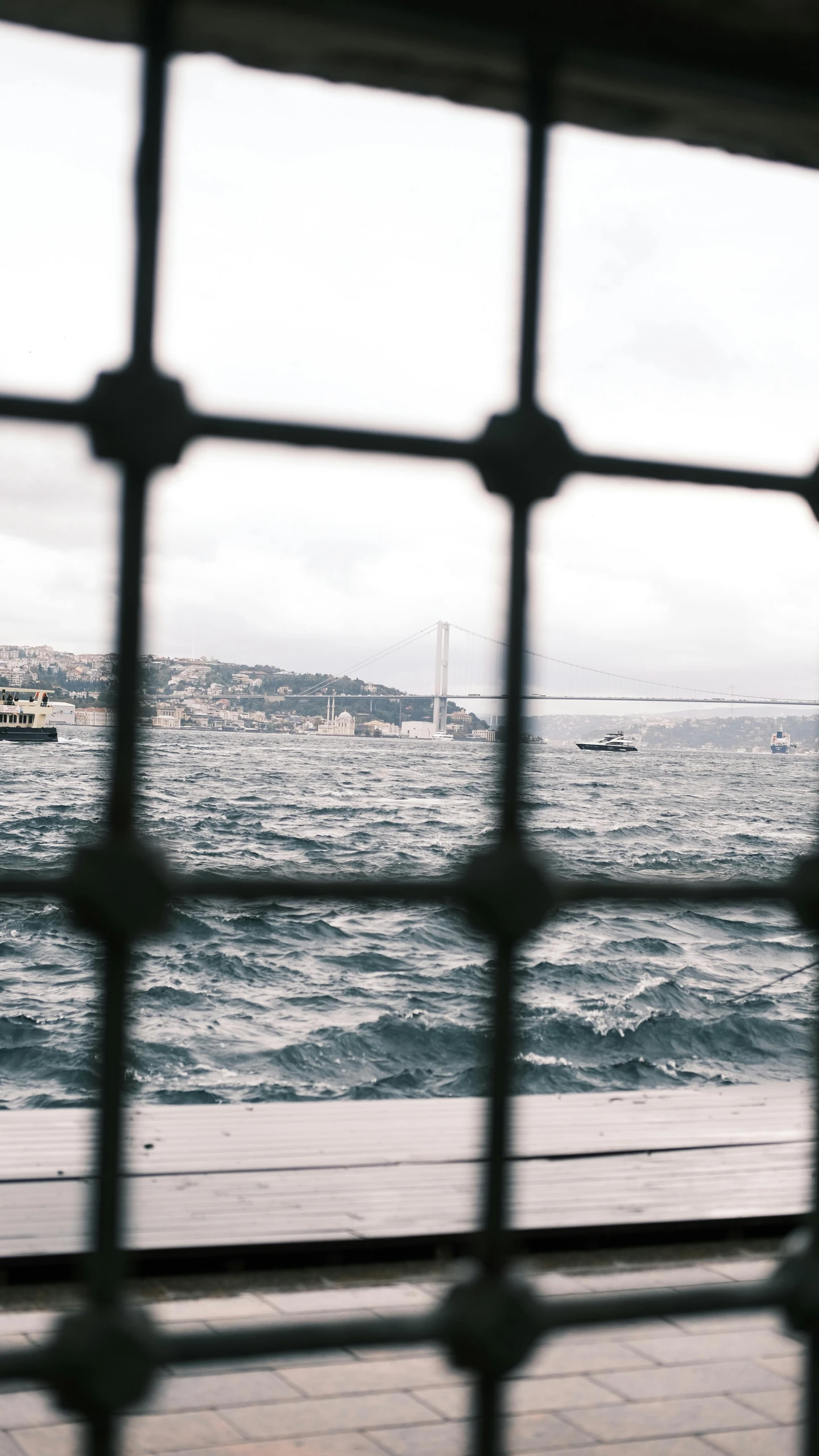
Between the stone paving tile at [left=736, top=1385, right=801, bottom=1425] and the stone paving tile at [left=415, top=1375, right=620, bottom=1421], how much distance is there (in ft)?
0.67

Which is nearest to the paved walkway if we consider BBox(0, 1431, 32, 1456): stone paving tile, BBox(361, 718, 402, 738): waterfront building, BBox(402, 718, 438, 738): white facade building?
BBox(0, 1431, 32, 1456): stone paving tile

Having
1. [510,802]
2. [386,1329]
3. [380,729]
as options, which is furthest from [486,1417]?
[380,729]

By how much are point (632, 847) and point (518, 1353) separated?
26.1 metres

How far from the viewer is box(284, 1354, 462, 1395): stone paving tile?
211cm

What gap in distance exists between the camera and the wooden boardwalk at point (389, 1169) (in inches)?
110

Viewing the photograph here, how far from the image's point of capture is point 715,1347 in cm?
229

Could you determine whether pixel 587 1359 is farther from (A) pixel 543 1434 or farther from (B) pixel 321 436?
(B) pixel 321 436

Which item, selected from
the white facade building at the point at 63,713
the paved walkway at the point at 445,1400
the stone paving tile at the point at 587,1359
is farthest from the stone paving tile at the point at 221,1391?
the white facade building at the point at 63,713

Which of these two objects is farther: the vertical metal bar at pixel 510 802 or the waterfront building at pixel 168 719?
the waterfront building at pixel 168 719

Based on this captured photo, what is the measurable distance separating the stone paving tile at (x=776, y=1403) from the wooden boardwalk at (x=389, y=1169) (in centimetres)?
51

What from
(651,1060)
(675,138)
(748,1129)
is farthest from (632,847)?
(675,138)

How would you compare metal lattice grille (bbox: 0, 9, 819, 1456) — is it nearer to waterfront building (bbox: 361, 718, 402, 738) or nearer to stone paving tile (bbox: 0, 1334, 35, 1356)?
stone paving tile (bbox: 0, 1334, 35, 1356)

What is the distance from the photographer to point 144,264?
58 cm

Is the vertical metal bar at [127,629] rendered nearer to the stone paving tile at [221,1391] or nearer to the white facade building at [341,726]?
the stone paving tile at [221,1391]
